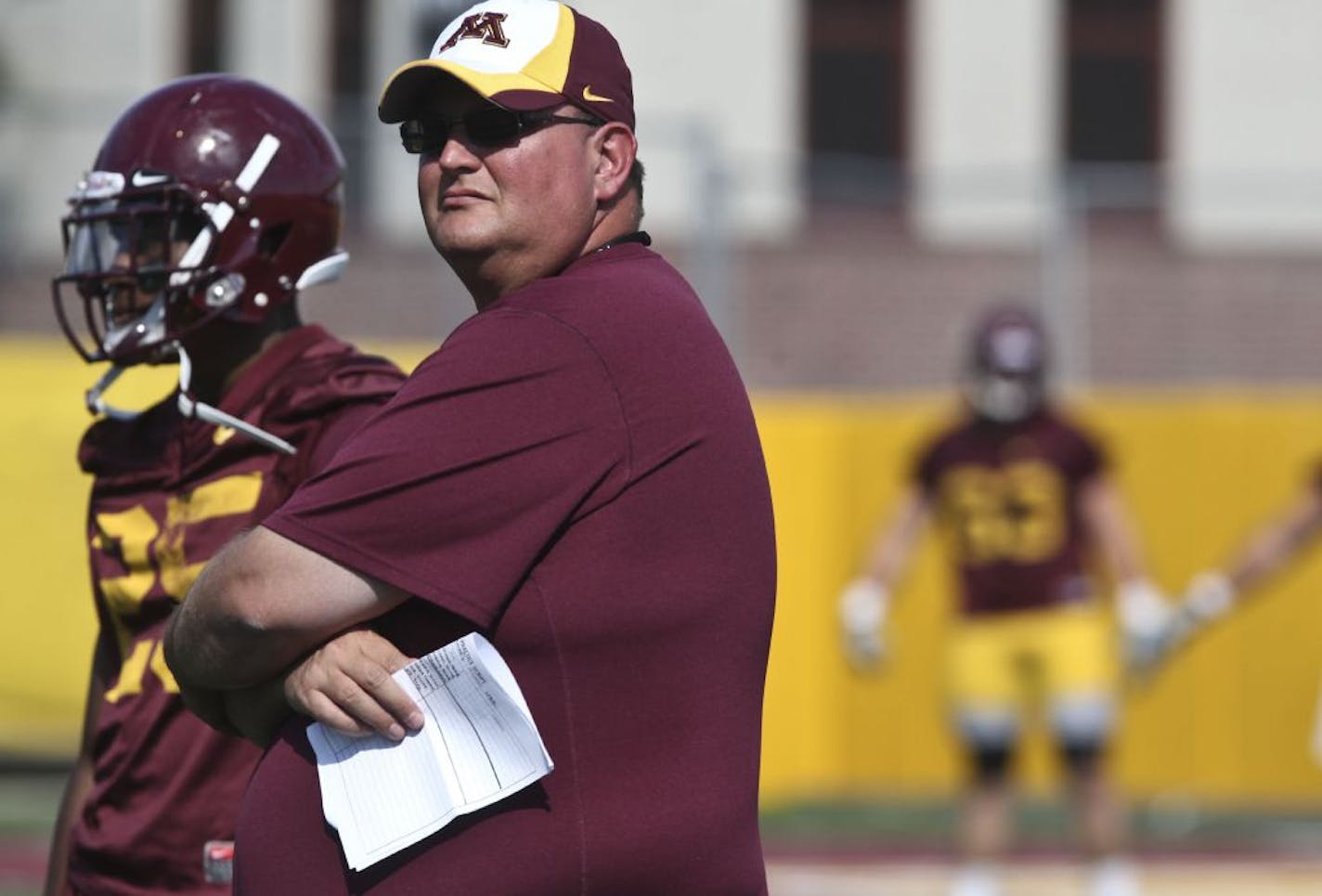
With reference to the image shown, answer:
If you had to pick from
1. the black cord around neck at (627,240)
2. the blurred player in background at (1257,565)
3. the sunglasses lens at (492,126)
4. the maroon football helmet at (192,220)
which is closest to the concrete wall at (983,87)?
the blurred player in background at (1257,565)

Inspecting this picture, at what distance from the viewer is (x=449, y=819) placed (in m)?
2.61

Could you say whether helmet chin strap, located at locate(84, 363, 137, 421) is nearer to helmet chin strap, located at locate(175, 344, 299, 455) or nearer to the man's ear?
helmet chin strap, located at locate(175, 344, 299, 455)

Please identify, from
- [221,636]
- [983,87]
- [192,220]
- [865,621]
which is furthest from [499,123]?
[983,87]

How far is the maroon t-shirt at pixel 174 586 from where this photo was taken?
3.39m

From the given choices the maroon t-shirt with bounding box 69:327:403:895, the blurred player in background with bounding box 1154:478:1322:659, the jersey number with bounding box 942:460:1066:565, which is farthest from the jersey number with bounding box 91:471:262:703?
the jersey number with bounding box 942:460:1066:565

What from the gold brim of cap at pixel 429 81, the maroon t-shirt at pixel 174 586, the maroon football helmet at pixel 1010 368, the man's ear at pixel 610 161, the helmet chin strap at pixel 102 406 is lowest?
the maroon football helmet at pixel 1010 368

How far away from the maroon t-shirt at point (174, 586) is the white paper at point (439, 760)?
0.76m

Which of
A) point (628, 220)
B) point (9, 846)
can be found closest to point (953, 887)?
point (9, 846)

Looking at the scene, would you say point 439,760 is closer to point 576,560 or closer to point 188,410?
point 576,560

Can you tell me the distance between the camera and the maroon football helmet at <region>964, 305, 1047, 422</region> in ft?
29.1

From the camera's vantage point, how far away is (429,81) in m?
2.79

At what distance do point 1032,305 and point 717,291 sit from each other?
2891 mm

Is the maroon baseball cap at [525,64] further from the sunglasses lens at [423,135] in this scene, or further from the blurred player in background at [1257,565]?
the blurred player in background at [1257,565]

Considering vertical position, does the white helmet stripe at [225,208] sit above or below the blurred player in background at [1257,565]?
above
